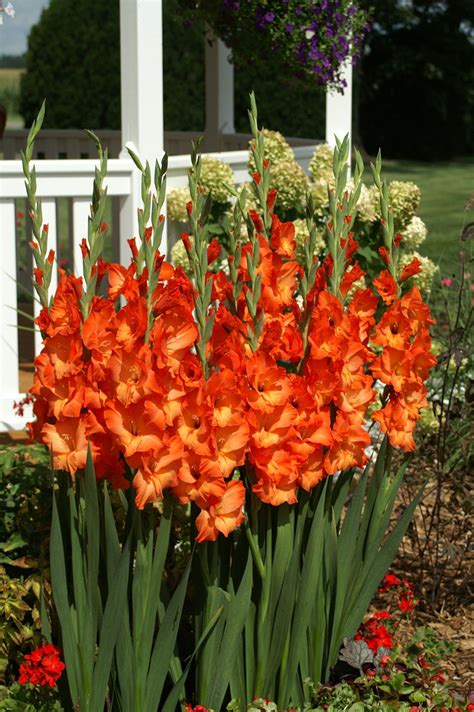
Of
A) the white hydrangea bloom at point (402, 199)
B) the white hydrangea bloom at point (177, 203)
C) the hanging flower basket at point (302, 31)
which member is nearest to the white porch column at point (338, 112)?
the hanging flower basket at point (302, 31)

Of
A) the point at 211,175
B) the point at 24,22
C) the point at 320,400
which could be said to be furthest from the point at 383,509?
the point at 24,22

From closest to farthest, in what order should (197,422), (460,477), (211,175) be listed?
(197,422)
(460,477)
(211,175)

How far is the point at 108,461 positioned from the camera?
216 cm

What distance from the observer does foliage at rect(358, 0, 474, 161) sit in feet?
59.1

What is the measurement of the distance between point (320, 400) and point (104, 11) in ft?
42.9

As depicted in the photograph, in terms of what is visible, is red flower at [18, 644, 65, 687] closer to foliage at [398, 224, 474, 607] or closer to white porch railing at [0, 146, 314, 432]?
foliage at [398, 224, 474, 607]

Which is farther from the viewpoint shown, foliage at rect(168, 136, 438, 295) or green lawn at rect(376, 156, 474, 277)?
green lawn at rect(376, 156, 474, 277)

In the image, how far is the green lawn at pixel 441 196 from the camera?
36.6 feet

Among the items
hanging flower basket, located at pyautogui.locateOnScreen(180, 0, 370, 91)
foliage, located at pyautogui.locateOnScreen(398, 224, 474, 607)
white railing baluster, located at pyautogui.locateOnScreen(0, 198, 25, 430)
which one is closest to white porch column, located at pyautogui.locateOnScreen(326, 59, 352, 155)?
hanging flower basket, located at pyautogui.locateOnScreen(180, 0, 370, 91)

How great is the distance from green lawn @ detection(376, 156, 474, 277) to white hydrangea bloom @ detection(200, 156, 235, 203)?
477 centimetres

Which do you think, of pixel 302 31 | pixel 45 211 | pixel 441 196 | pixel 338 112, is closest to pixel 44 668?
pixel 45 211

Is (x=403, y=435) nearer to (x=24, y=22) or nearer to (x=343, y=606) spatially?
(x=343, y=606)

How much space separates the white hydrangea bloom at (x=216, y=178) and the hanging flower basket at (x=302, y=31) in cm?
109

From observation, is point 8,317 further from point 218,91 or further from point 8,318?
point 218,91
